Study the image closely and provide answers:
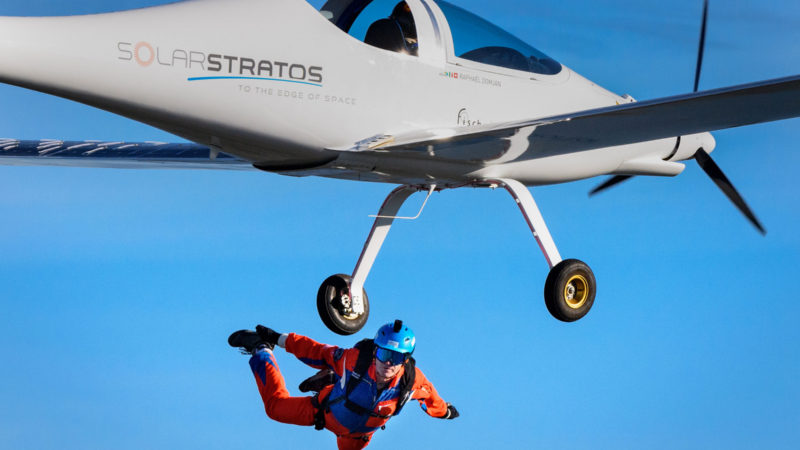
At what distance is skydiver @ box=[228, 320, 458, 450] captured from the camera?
9.17 meters

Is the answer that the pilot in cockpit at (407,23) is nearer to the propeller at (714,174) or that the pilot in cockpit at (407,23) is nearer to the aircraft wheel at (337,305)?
the aircraft wheel at (337,305)

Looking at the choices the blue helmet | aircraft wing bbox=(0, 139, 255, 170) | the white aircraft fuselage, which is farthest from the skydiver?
aircraft wing bbox=(0, 139, 255, 170)

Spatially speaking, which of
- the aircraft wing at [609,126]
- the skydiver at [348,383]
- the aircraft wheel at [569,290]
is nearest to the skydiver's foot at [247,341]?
the skydiver at [348,383]

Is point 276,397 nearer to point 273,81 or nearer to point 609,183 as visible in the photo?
point 273,81

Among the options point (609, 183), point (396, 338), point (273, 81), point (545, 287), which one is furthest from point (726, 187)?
point (273, 81)

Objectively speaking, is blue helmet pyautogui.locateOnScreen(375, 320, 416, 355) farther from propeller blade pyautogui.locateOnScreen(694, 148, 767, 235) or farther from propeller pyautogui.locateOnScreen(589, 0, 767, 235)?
propeller blade pyautogui.locateOnScreen(694, 148, 767, 235)

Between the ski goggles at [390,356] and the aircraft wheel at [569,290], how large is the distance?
7.42 ft

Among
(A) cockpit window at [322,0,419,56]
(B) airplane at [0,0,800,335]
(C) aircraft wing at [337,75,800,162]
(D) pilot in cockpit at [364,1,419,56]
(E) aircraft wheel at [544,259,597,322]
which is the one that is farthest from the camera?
(E) aircraft wheel at [544,259,597,322]

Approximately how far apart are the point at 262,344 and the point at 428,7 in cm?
411

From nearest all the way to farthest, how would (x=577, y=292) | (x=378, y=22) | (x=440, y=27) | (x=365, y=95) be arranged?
(x=365, y=95), (x=378, y=22), (x=440, y=27), (x=577, y=292)

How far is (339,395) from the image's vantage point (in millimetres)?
9461

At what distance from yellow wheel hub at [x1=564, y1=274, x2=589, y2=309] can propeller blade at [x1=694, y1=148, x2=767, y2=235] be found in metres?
3.22

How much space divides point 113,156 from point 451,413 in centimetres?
609

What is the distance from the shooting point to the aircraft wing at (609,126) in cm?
827
